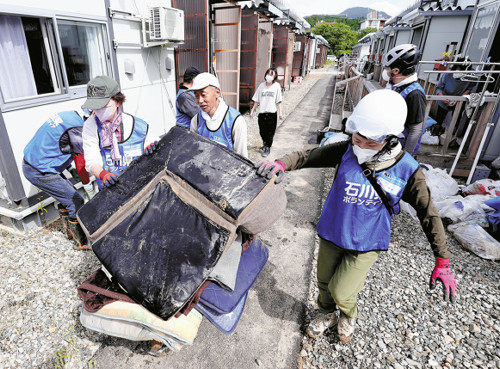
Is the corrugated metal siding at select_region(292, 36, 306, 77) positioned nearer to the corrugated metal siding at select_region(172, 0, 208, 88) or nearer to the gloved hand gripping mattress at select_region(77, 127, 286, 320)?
the corrugated metal siding at select_region(172, 0, 208, 88)

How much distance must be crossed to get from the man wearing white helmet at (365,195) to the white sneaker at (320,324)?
14 centimetres

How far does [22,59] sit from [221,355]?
4225 mm

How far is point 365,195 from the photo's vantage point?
1836mm

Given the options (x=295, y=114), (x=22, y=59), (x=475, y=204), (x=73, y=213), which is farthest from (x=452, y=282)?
(x=295, y=114)

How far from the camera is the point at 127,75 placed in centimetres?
521

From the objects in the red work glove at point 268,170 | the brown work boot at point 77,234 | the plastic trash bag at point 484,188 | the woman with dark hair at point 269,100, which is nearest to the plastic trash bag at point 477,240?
the plastic trash bag at point 484,188

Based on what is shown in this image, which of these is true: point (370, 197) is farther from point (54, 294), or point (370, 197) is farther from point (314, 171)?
point (314, 171)

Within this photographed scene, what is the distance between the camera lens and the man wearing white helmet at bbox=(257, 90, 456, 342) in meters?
1.63

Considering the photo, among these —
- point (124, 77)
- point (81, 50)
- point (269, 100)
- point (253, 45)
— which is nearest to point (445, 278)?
point (269, 100)

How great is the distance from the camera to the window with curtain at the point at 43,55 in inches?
131

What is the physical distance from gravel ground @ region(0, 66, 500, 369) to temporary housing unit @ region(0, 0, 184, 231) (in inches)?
26.1

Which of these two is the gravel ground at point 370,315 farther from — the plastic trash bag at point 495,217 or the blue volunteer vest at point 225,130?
the blue volunteer vest at point 225,130

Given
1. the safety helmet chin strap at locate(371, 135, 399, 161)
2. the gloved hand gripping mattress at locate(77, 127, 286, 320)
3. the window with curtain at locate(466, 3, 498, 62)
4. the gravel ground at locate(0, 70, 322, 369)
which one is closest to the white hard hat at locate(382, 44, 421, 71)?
the safety helmet chin strap at locate(371, 135, 399, 161)

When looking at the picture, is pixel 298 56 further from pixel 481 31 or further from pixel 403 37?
pixel 481 31
